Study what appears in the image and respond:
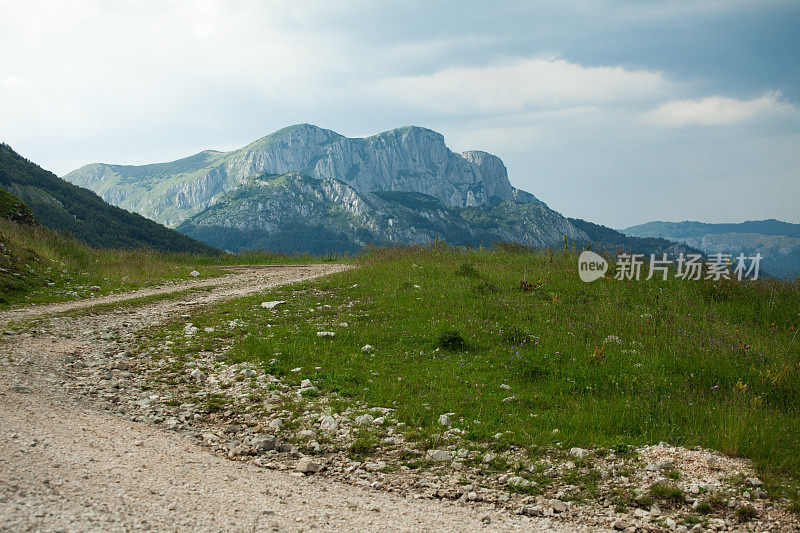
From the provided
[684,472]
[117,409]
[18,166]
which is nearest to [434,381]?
[684,472]

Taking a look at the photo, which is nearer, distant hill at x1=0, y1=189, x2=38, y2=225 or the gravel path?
the gravel path

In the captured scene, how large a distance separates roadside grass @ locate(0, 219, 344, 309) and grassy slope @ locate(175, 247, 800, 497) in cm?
681

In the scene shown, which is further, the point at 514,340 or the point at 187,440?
the point at 514,340

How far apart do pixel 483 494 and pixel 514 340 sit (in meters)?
5.91

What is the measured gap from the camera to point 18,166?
4013 inches

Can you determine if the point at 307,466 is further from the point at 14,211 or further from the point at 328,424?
the point at 14,211

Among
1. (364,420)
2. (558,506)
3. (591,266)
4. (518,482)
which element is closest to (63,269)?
→ (364,420)

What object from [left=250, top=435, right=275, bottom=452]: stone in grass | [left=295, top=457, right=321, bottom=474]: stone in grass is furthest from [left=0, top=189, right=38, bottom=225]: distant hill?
[left=295, top=457, right=321, bottom=474]: stone in grass

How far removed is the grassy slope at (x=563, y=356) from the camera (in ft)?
21.2

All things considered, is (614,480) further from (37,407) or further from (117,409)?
(37,407)

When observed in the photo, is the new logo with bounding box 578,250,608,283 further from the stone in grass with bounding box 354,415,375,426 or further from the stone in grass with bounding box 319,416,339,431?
the stone in grass with bounding box 319,416,339,431

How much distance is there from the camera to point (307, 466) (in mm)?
5512

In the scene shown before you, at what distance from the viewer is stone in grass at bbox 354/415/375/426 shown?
6725mm

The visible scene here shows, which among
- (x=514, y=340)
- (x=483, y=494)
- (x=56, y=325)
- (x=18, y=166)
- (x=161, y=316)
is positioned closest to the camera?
(x=483, y=494)
